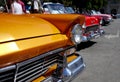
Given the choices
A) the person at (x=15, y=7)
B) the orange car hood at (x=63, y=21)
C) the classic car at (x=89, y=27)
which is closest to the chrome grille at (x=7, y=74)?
A: the orange car hood at (x=63, y=21)

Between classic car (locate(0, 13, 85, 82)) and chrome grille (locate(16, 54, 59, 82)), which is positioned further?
chrome grille (locate(16, 54, 59, 82))

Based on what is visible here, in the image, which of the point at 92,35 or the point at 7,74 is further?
the point at 92,35

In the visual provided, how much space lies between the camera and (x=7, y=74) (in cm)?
239

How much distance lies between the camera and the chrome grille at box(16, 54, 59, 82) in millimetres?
2563

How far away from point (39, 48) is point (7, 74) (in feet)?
1.62

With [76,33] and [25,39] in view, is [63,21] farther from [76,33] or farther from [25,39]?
[25,39]

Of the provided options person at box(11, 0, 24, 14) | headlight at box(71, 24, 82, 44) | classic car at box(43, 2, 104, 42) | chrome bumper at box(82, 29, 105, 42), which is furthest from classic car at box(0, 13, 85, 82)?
chrome bumper at box(82, 29, 105, 42)

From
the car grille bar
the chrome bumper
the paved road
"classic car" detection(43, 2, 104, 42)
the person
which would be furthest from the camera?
"classic car" detection(43, 2, 104, 42)

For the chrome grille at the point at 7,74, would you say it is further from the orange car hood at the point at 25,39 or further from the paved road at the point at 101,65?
the paved road at the point at 101,65

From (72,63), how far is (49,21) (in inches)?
23.2

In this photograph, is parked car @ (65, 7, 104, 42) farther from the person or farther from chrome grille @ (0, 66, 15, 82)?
chrome grille @ (0, 66, 15, 82)

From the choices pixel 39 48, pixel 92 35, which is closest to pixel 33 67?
pixel 39 48

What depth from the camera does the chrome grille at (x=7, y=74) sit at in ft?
7.68

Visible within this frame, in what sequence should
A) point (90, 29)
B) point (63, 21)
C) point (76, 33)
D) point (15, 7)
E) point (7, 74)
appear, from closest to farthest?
point (7, 74)
point (63, 21)
point (76, 33)
point (15, 7)
point (90, 29)
